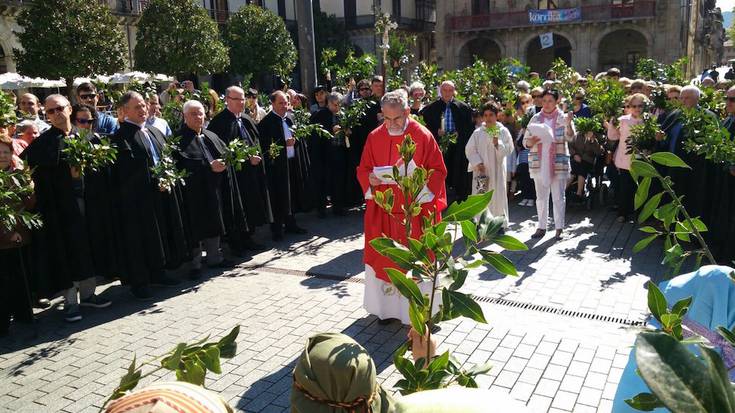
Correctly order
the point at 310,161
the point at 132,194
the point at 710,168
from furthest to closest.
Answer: the point at 310,161
the point at 710,168
the point at 132,194

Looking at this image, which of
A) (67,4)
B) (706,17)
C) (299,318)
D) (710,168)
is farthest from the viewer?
(706,17)

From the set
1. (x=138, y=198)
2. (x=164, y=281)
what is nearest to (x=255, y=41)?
(x=164, y=281)

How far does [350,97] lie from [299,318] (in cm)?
569

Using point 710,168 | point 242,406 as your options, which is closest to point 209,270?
point 242,406

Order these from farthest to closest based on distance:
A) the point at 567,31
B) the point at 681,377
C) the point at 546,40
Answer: the point at 567,31 < the point at 546,40 < the point at 681,377

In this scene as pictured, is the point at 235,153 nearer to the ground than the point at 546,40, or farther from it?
nearer to the ground

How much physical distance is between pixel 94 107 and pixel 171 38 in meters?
18.8

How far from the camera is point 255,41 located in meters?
31.0

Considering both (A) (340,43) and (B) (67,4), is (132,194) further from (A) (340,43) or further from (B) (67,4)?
(A) (340,43)

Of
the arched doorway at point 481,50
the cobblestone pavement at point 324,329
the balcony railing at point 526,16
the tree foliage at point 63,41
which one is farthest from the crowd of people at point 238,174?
the arched doorway at point 481,50

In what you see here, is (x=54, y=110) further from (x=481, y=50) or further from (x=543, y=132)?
(x=481, y=50)

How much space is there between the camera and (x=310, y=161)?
9.88m

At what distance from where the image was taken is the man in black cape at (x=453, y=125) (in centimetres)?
997

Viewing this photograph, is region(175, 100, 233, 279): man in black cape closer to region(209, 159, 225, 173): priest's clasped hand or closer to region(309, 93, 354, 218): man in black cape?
region(209, 159, 225, 173): priest's clasped hand
